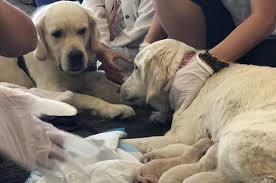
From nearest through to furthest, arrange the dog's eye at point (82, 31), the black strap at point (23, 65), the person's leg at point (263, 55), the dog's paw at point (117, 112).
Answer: the person's leg at point (263, 55) < the dog's paw at point (117, 112) < the dog's eye at point (82, 31) < the black strap at point (23, 65)

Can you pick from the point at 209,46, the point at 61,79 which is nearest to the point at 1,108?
the point at 61,79

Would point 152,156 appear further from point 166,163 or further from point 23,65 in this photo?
point 23,65

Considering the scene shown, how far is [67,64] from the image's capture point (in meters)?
2.33

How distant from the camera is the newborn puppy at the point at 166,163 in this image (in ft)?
4.62

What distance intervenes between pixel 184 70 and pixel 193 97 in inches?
4.4

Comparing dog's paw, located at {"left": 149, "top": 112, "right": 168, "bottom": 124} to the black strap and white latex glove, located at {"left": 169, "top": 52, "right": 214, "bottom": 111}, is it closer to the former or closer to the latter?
white latex glove, located at {"left": 169, "top": 52, "right": 214, "bottom": 111}

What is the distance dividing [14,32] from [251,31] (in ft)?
2.95

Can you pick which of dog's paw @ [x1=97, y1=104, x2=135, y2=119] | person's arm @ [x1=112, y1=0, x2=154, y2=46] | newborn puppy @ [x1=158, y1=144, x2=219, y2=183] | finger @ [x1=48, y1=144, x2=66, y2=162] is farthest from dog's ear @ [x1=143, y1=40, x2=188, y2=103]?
person's arm @ [x1=112, y1=0, x2=154, y2=46]

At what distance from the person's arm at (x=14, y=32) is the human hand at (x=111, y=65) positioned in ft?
3.51

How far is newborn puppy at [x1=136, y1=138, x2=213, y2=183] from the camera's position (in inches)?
55.5

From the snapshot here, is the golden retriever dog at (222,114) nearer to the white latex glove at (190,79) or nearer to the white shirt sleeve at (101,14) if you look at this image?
the white latex glove at (190,79)

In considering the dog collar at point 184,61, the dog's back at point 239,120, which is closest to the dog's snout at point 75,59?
the dog collar at point 184,61

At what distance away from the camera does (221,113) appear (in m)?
1.70

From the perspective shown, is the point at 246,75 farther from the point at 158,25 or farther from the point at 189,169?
the point at 158,25
